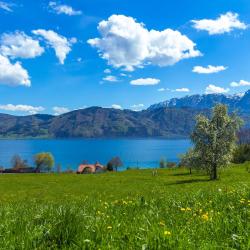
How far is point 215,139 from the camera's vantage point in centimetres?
5878

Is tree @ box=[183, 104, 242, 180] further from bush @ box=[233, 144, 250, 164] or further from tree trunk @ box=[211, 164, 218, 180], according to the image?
bush @ box=[233, 144, 250, 164]

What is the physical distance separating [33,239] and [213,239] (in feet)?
9.69

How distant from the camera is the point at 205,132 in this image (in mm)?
58875

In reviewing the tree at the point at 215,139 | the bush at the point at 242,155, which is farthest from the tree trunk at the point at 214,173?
the bush at the point at 242,155

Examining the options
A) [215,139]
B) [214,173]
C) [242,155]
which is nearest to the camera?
[215,139]

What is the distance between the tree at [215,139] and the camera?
58.7m

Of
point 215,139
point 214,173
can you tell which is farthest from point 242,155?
point 215,139

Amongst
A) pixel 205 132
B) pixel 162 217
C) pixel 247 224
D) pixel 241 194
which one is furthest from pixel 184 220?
pixel 205 132

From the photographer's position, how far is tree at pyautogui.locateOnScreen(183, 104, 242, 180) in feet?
193

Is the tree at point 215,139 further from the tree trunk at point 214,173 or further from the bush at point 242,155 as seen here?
the bush at point 242,155

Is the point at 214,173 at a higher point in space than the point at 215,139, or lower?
lower

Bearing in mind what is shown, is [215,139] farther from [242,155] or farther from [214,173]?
[242,155]

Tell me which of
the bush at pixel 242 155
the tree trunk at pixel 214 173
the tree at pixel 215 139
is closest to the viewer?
the tree at pixel 215 139

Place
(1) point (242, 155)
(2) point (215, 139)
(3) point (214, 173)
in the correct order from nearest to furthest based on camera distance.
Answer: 1. (2) point (215, 139)
2. (3) point (214, 173)
3. (1) point (242, 155)
